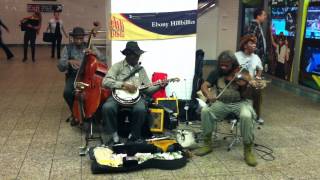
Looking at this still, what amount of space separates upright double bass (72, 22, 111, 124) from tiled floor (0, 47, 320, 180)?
1.38ft

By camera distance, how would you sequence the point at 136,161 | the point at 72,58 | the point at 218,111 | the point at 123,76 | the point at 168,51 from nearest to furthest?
the point at 136,161 < the point at 218,111 < the point at 123,76 < the point at 72,58 < the point at 168,51

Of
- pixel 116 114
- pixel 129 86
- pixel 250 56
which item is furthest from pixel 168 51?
pixel 116 114

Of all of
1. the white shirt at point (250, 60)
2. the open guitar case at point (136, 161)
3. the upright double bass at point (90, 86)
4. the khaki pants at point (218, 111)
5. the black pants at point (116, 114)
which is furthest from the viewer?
the white shirt at point (250, 60)

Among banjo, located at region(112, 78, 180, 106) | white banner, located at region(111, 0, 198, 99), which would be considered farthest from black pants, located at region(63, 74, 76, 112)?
banjo, located at region(112, 78, 180, 106)

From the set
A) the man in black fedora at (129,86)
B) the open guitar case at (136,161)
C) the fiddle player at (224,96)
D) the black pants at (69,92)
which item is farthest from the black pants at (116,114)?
the black pants at (69,92)

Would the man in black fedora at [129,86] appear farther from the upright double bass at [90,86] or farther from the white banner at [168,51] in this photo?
the white banner at [168,51]

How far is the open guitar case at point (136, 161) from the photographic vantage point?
3.80 m

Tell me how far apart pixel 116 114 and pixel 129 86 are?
344 mm

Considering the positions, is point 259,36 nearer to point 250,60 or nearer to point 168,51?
point 250,60

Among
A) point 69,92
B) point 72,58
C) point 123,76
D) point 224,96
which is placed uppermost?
point 72,58

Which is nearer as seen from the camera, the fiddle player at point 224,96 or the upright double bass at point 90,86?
the fiddle player at point 224,96

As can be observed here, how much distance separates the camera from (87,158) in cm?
419

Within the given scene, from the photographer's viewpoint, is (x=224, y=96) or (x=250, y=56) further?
(x=250, y=56)

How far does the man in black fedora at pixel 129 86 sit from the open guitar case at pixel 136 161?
39cm
